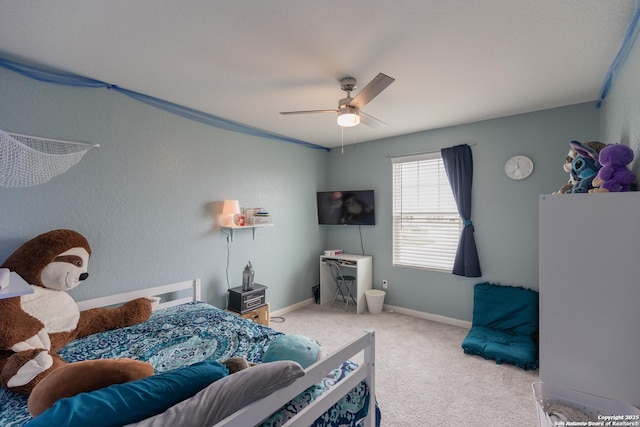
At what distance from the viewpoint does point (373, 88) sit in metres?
1.99

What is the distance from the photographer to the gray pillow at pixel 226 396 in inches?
33.9

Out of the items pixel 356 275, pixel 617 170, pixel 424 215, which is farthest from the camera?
pixel 356 275

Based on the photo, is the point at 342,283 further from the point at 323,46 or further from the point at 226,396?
the point at 226,396

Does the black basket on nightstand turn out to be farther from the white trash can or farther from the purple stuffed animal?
the purple stuffed animal

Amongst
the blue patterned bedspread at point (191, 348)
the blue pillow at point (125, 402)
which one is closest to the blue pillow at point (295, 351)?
the blue patterned bedspread at point (191, 348)

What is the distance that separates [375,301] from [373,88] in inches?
114

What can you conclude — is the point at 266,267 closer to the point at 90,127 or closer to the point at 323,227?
the point at 323,227

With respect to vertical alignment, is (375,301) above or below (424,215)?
below

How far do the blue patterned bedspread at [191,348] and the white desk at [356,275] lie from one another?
2028mm

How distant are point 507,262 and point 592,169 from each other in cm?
162

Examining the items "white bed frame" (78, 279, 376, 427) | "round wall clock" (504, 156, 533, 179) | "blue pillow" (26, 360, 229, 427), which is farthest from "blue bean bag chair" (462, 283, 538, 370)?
"blue pillow" (26, 360, 229, 427)

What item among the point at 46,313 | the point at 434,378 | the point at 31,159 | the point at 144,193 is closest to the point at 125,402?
the point at 46,313

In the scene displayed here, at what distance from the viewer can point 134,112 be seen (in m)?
2.64

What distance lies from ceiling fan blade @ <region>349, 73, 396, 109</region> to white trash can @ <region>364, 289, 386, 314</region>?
8.75ft
